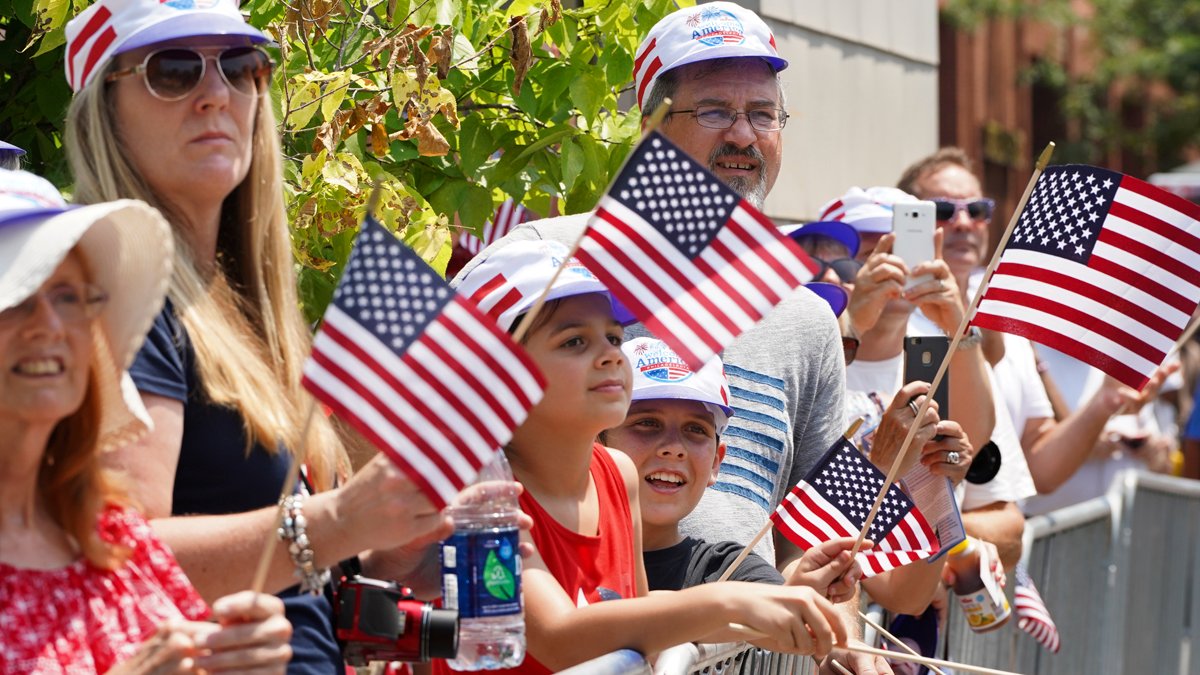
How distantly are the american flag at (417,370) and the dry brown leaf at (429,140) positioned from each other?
1.44 meters

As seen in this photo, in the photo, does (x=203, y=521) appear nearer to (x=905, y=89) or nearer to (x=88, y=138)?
(x=88, y=138)

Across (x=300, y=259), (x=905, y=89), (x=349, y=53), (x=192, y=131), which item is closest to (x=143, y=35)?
(x=192, y=131)

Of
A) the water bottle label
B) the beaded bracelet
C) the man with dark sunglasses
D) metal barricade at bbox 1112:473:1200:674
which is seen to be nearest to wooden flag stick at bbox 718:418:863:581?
the water bottle label

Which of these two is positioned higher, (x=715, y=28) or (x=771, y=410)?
(x=715, y=28)

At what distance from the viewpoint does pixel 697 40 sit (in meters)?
5.02

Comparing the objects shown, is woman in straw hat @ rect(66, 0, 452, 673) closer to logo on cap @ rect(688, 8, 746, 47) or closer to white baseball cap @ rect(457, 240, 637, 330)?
white baseball cap @ rect(457, 240, 637, 330)

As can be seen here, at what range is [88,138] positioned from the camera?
10.2 ft

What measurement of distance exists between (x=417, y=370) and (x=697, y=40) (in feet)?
7.89

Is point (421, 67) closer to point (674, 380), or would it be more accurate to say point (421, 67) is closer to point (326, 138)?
point (326, 138)

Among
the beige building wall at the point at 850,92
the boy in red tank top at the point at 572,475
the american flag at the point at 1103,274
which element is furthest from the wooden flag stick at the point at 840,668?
the beige building wall at the point at 850,92

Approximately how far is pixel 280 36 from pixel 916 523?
2038 mm

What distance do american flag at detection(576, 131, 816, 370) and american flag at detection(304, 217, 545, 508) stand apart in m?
0.47

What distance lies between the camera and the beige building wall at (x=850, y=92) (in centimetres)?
883

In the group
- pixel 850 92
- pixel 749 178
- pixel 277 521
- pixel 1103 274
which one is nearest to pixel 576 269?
pixel 277 521
